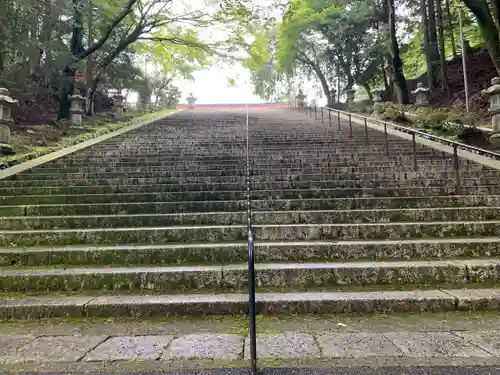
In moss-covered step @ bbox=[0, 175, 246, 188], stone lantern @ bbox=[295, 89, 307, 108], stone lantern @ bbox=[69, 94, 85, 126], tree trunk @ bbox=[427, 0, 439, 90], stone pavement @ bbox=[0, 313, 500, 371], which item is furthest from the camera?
stone lantern @ bbox=[295, 89, 307, 108]

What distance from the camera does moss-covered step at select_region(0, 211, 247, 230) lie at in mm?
4973

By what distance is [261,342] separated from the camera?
2.69 metres

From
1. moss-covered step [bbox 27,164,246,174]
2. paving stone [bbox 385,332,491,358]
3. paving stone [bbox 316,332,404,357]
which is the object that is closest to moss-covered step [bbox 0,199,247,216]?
moss-covered step [bbox 27,164,246,174]

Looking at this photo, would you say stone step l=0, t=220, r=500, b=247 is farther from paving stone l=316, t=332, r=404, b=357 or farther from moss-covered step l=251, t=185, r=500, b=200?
paving stone l=316, t=332, r=404, b=357

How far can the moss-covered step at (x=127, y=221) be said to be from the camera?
16.3ft

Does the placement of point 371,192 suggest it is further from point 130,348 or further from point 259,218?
point 130,348

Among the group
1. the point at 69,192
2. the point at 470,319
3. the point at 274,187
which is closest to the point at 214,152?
the point at 274,187

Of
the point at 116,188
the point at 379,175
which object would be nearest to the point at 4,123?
the point at 116,188

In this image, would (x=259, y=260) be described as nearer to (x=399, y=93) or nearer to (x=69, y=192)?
(x=69, y=192)

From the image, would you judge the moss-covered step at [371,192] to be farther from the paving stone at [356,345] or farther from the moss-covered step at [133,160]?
the paving stone at [356,345]

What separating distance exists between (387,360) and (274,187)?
3.92 metres

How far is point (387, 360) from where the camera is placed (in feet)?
7.88

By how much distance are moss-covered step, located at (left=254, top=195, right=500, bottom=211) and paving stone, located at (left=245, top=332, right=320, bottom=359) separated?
2719mm

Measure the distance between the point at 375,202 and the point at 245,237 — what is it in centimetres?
217
